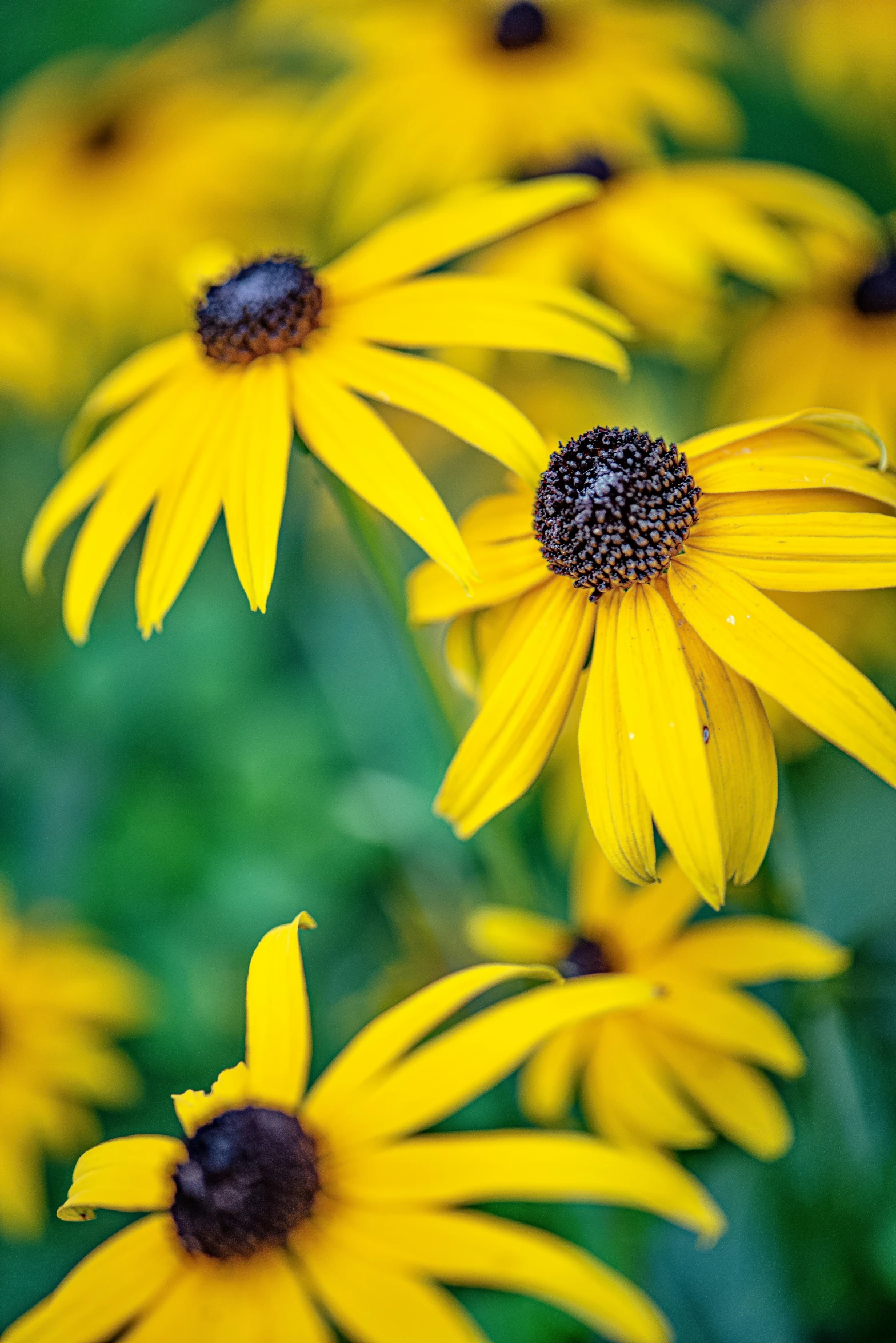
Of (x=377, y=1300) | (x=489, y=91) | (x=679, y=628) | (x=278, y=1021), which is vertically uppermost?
(x=489, y=91)

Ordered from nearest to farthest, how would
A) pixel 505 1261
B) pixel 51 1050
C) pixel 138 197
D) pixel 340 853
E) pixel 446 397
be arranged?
pixel 505 1261
pixel 446 397
pixel 51 1050
pixel 340 853
pixel 138 197

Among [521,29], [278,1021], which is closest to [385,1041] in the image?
[278,1021]

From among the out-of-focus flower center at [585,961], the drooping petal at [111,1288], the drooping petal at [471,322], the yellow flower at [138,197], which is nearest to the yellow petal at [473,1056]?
the drooping petal at [111,1288]

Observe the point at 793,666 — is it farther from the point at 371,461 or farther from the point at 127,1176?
the point at 127,1176

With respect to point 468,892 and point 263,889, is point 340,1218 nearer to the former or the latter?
point 468,892

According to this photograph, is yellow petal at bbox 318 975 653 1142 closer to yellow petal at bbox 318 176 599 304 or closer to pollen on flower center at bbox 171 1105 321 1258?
pollen on flower center at bbox 171 1105 321 1258

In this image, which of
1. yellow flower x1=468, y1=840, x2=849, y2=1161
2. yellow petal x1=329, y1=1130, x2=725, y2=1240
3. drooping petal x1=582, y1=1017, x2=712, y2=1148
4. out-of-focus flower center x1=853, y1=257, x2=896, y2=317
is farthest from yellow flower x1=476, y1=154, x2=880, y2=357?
yellow petal x1=329, y1=1130, x2=725, y2=1240

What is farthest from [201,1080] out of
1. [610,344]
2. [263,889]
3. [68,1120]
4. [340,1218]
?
[610,344]
